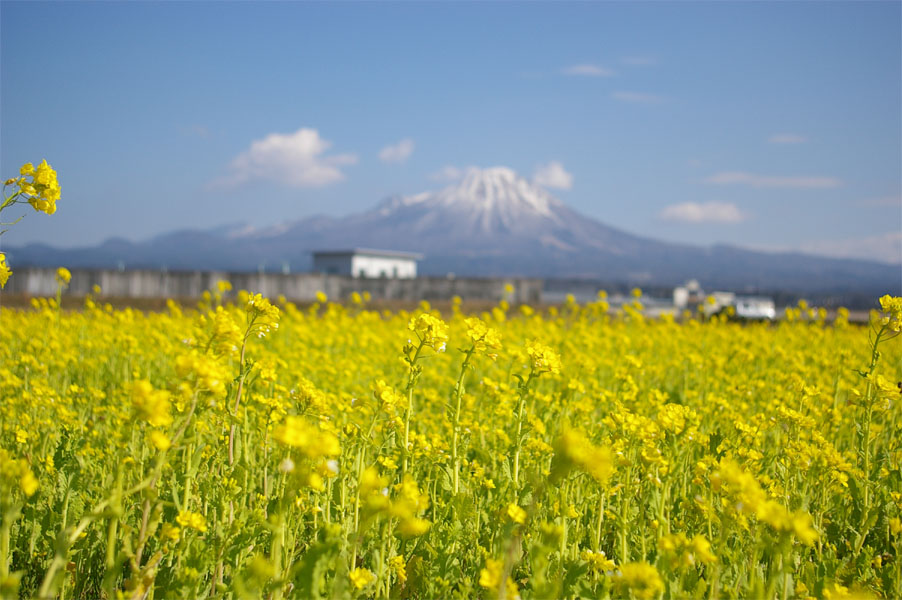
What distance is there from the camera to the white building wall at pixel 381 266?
185 feet

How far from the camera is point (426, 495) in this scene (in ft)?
7.62

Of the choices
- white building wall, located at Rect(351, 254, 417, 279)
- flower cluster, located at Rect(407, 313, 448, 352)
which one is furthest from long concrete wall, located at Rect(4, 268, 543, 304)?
white building wall, located at Rect(351, 254, 417, 279)

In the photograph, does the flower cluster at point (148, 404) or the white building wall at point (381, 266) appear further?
the white building wall at point (381, 266)

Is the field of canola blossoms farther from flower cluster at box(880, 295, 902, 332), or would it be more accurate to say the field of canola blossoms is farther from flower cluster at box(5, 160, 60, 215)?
flower cluster at box(5, 160, 60, 215)

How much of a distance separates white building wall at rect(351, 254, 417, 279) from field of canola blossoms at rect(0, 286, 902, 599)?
5063cm

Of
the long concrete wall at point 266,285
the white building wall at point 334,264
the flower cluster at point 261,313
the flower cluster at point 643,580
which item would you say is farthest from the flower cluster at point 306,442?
the white building wall at point 334,264

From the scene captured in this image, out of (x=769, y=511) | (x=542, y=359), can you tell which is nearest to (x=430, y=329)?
(x=542, y=359)

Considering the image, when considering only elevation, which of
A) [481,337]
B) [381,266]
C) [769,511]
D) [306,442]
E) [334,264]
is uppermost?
[334,264]

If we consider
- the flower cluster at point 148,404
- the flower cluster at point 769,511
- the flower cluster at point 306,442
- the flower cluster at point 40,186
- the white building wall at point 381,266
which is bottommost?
the flower cluster at point 769,511

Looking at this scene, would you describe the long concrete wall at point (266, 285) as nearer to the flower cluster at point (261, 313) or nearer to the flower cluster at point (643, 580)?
the flower cluster at point (261, 313)

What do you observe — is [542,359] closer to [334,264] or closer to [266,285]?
[266,285]

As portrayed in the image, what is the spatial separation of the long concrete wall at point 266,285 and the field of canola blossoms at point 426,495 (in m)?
12.9

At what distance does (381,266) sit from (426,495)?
188 feet

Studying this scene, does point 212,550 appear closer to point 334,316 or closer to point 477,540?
point 477,540
